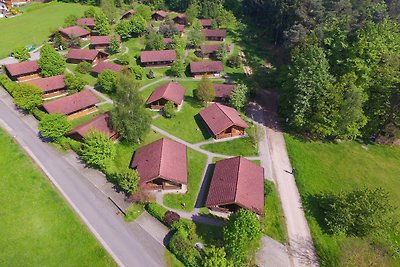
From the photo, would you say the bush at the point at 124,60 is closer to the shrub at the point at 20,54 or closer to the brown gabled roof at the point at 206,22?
the shrub at the point at 20,54

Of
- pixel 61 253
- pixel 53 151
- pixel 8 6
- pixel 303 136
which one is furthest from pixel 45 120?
pixel 8 6

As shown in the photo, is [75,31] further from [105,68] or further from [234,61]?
[234,61]

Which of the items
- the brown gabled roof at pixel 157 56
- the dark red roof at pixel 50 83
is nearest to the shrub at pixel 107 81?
the dark red roof at pixel 50 83

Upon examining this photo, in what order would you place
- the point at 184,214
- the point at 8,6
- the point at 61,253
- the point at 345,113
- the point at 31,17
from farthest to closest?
1. the point at 8,6
2. the point at 31,17
3. the point at 345,113
4. the point at 184,214
5. the point at 61,253

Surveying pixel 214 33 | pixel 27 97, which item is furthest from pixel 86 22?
pixel 27 97

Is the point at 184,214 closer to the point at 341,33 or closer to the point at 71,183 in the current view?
the point at 71,183
